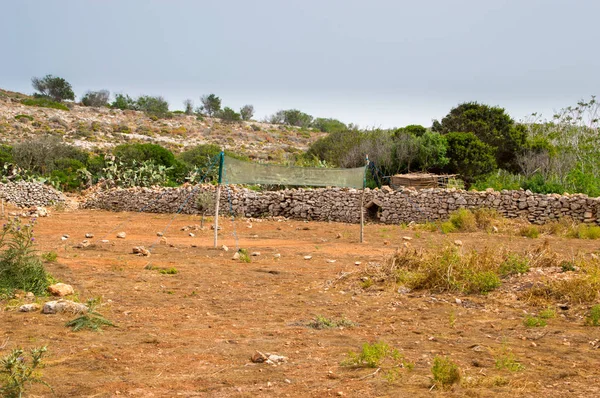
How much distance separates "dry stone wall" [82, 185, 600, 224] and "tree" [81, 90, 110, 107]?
114ft

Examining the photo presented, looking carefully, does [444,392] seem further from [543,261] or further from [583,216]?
[583,216]

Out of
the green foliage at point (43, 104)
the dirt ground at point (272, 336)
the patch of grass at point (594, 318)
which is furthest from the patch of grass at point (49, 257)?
the green foliage at point (43, 104)

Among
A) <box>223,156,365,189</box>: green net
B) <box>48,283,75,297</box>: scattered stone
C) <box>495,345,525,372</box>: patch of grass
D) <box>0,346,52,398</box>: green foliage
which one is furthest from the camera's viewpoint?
<box>223,156,365,189</box>: green net

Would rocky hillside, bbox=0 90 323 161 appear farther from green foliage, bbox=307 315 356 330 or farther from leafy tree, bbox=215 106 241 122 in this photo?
green foliage, bbox=307 315 356 330

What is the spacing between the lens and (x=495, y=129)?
1107 inches

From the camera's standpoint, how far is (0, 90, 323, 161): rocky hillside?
39188 millimetres

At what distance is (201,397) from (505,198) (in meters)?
14.6

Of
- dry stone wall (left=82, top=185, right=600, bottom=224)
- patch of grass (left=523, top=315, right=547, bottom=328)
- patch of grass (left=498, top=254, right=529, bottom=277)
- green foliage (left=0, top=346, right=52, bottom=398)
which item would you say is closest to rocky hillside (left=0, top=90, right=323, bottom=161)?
dry stone wall (left=82, top=185, right=600, bottom=224)

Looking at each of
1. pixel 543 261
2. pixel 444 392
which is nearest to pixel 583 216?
pixel 543 261

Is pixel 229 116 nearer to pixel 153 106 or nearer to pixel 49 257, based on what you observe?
pixel 153 106

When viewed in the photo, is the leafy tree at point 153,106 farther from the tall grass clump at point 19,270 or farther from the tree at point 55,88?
the tall grass clump at point 19,270

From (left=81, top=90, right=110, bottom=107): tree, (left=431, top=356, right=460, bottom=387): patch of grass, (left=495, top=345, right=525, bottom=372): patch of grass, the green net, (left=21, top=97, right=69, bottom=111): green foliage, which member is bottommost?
(left=495, top=345, right=525, bottom=372): patch of grass

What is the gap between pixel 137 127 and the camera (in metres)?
46.1

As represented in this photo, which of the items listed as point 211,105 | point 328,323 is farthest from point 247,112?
point 328,323
